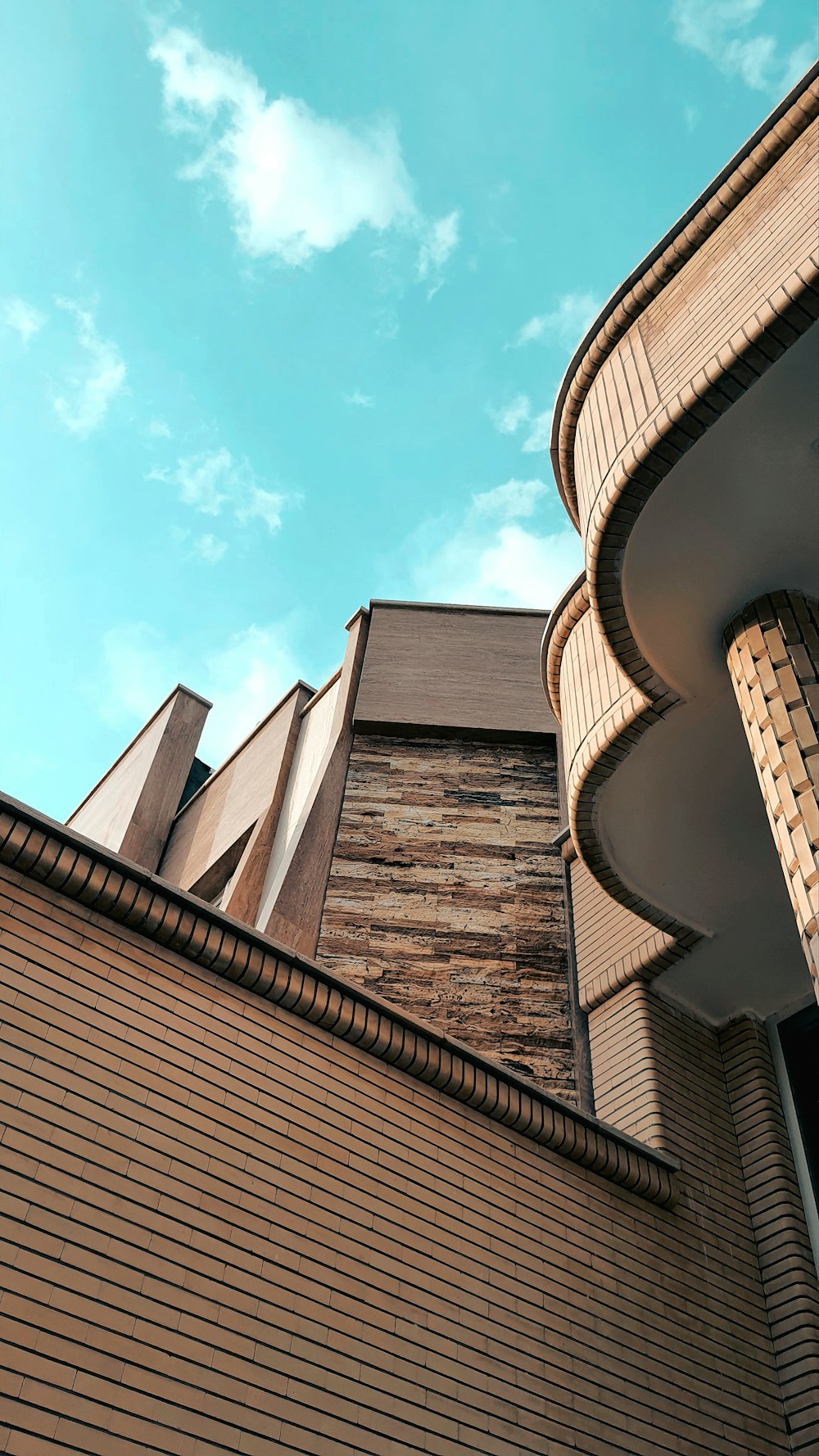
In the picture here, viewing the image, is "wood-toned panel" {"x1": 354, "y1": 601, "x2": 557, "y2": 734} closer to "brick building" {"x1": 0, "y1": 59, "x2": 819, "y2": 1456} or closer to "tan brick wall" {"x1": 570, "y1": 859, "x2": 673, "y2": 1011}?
"tan brick wall" {"x1": 570, "y1": 859, "x2": 673, "y2": 1011}

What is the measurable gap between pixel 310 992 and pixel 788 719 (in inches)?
101

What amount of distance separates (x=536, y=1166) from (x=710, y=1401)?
1498 mm

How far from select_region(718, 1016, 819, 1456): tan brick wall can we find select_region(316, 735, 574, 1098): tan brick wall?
117 centimetres

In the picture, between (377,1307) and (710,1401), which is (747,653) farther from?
(710,1401)

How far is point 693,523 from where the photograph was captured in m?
5.53

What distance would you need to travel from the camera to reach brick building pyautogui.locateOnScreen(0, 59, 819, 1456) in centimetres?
421

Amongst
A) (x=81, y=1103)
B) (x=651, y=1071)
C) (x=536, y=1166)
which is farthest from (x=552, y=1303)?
(x=81, y=1103)

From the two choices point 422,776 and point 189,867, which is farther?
point 189,867

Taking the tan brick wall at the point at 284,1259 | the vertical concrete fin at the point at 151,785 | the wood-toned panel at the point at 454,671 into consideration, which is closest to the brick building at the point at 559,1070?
the tan brick wall at the point at 284,1259

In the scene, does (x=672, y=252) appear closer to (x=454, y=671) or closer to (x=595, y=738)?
(x=595, y=738)

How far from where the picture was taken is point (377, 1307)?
4.76 meters

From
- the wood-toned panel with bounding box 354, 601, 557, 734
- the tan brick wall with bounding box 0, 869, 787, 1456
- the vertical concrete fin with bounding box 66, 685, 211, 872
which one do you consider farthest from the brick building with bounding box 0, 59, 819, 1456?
the vertical concrete fin with bounding box 66, 685, 211, 872

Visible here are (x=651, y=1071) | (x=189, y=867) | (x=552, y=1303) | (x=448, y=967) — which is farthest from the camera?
(x=189, y=867)

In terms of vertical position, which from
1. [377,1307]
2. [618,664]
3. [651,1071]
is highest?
[618,664]
